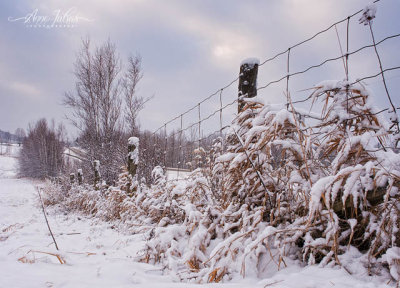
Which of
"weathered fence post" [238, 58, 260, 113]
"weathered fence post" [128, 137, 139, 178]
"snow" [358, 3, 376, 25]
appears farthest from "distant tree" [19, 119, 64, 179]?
"snow" [358, 3, 376, 25]

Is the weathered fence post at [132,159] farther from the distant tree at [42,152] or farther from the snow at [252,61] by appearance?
the distant tree at [42,152]

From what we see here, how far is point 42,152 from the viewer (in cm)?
2569

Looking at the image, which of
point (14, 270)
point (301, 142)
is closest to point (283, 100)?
point (301, 142)

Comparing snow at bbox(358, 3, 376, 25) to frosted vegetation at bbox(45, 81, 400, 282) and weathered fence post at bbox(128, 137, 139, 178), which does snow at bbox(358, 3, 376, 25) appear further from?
weathered fence post at bbox(128, 137, 139, 178)

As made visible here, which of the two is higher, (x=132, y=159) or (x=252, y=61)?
(x=252, y=61)

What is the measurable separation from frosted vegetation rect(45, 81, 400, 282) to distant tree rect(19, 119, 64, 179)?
85.7 ft

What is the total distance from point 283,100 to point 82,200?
621 centimetres

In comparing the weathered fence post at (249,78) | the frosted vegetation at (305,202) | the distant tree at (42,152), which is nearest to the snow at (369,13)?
the frosted vegetation at (305,202)

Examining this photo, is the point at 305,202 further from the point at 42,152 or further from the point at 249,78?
the point at 42,152

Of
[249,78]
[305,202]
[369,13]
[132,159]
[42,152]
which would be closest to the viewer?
[369,13]

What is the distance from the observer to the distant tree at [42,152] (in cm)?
2509

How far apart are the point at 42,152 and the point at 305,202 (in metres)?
29.5

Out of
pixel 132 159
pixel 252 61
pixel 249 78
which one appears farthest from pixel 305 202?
pixel 132 159

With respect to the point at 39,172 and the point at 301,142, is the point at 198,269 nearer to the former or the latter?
the point at 301,142
